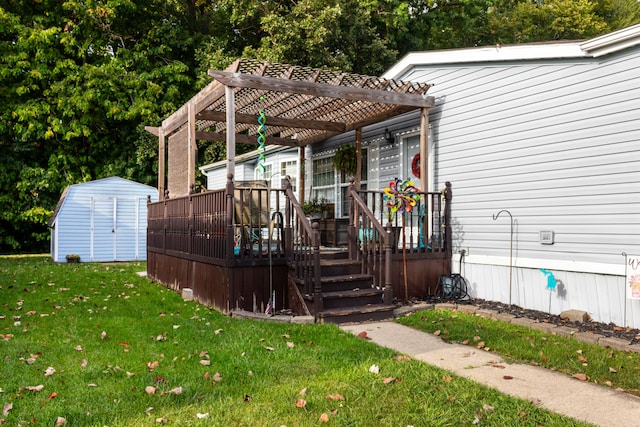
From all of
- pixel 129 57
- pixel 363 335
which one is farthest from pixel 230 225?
pixel 129 57

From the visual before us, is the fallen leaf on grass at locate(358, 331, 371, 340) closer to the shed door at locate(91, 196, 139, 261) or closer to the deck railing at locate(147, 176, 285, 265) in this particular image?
the deck railing at locate(147, 176, 285, 265)

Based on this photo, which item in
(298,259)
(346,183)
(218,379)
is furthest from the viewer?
(346,183)

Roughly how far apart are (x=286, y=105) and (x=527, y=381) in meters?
6.27

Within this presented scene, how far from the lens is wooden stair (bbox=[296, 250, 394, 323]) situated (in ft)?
20.2

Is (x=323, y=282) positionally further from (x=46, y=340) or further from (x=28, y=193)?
(x=28, y=193)

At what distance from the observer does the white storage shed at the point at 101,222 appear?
15.8 metres

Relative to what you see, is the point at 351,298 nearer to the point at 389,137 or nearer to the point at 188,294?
the point at 188,294

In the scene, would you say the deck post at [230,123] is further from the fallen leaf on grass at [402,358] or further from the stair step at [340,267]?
the fallen leaf on grass at [402,358]

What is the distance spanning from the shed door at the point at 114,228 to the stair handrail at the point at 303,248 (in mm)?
11253

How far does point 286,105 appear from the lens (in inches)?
355

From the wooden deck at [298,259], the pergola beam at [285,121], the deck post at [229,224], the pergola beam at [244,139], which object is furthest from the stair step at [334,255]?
the pergola beam at [244,139]

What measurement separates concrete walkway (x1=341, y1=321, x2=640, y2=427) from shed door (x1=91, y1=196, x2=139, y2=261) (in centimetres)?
1287

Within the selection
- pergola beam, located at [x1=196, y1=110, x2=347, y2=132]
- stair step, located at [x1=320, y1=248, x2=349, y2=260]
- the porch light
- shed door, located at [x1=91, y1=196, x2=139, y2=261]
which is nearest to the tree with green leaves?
shed door, located at [x1=91, y1=196, x2=139, y2=261]

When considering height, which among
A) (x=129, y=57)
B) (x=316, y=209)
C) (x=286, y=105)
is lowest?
(x=316, y=209)
